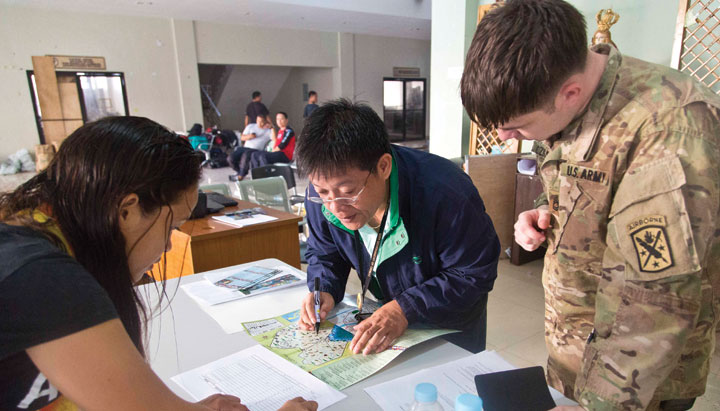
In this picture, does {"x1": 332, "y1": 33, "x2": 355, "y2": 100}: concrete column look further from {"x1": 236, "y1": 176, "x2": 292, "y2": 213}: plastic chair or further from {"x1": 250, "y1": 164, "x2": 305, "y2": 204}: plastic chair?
{"x1": 236, "y1": 176, "x2": 292, "y2": 213}: plastic chair

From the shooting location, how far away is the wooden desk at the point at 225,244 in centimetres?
217

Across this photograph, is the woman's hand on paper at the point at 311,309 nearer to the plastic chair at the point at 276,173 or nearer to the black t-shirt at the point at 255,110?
the plastic chair at the point at 276,173

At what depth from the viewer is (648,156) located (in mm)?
715

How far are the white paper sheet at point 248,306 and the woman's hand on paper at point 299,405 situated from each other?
41 cm

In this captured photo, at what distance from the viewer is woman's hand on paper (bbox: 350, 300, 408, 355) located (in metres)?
1.09

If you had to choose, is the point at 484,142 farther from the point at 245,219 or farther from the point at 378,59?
the point at 378,59

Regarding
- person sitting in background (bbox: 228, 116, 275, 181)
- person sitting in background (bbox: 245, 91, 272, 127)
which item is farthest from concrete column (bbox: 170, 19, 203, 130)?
person sitting in background (bbox: 228, 116, 275, 181)

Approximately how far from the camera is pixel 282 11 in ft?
28.3

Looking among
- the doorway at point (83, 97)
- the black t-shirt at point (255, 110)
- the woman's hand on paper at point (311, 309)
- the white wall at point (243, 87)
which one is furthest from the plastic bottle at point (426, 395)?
the white wall at point (243, 87)

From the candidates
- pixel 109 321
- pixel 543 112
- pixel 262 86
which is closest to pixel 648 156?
pixel 543 112

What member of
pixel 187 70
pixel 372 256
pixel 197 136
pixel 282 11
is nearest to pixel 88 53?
pixel 187 70

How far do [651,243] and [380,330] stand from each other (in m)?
0.63

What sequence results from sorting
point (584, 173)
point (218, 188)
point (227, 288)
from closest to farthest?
point (584, 173), point (227, 288), point (218, 188)

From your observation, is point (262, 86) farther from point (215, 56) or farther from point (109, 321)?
point (109, 321)
